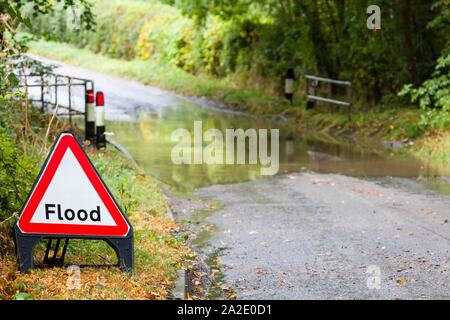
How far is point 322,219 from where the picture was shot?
1077 cm

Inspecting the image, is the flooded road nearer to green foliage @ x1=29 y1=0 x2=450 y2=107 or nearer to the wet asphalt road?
the wet asphalt road

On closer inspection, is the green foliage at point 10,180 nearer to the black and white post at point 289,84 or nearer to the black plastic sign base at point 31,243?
the black plastic sign base at point 31,243

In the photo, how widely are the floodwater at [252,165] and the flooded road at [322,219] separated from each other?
0.02 meters

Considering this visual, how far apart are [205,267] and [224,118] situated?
1547cm

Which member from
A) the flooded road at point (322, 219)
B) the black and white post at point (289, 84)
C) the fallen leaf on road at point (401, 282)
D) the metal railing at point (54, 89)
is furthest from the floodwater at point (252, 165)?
the fallen leaf on road at point (401, 282)

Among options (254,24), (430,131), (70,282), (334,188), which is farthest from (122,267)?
(254,24)

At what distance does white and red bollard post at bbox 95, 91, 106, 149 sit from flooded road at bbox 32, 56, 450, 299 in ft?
2.79

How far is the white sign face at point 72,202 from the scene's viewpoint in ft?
22.8

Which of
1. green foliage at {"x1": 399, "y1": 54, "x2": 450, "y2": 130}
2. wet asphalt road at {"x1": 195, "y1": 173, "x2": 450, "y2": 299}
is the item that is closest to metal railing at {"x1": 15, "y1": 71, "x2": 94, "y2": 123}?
wet asphalt road at {"x1": 195, "y1": 173, "x2": 450, "y2": 299}

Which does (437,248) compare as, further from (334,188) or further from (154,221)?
(334,188)

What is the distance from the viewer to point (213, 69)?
33250mm

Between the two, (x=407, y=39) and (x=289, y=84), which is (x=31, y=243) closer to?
(x=407, y=39)

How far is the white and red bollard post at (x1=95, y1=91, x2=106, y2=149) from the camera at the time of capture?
15.6 meters

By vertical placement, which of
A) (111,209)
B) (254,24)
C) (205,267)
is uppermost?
(254,24)
